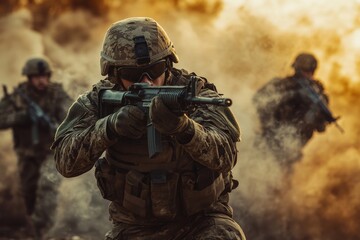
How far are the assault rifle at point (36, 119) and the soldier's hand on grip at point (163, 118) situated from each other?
290 inches

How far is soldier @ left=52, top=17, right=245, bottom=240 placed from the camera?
5.45m

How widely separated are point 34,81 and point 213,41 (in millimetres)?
3230

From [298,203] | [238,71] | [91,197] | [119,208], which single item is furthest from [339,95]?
[119,208]

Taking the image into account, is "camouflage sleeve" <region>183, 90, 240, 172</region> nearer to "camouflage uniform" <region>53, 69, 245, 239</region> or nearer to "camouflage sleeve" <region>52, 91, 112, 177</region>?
"camouflage uniform" <region>53, 69, 245, 239</region>

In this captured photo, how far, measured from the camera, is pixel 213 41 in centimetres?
1473

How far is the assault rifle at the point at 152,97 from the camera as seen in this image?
191 inches

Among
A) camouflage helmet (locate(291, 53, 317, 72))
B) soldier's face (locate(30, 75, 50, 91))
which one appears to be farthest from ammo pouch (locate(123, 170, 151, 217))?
camouflage helmet (locate(291, 53, 317, 72))

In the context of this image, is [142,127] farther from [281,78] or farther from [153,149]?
[281,78]

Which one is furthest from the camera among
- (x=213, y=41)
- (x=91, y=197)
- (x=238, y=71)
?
(x=213, y=41)

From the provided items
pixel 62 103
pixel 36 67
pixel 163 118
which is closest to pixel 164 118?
pixel 163 118

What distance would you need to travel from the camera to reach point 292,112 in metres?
12.7

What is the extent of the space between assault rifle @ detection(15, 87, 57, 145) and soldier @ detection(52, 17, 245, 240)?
6556 millimetres

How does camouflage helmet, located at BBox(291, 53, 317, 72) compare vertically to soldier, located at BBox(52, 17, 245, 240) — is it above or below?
above

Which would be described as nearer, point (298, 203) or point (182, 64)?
point (298, 203)
